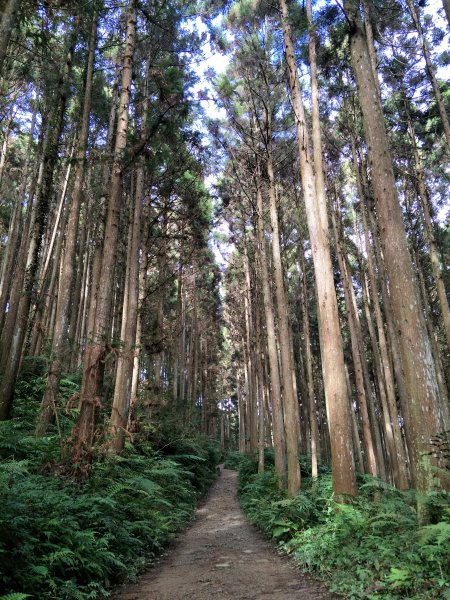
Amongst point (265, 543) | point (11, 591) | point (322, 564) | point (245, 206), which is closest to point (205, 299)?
point (245, 206)

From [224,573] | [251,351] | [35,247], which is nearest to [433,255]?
[251,351]

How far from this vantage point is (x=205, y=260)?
20266 mm

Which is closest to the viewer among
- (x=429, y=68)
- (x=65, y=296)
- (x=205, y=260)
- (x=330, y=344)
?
(x=330, y=344)

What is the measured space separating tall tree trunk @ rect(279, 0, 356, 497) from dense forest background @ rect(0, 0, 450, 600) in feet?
0.10

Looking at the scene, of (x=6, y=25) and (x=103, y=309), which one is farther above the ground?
(x=6, y=25)

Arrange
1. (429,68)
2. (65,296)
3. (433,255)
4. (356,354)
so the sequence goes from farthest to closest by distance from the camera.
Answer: (433,255) < (356,354) < (429,68) < (65,296)

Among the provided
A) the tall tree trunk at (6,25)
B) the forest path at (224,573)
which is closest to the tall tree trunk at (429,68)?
the tall tree trunk at (6,25)

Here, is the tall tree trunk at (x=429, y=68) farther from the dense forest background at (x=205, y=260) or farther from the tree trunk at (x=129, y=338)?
the tree trunk at (x=129, y=338)

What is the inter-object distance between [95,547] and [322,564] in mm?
2729

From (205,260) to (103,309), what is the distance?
527 inches

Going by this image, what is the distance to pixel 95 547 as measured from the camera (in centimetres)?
451

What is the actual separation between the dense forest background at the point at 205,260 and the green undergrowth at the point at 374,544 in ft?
0.10

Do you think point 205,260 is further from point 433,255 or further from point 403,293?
point 403,293

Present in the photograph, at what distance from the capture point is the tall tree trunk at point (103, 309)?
21.0 feet
